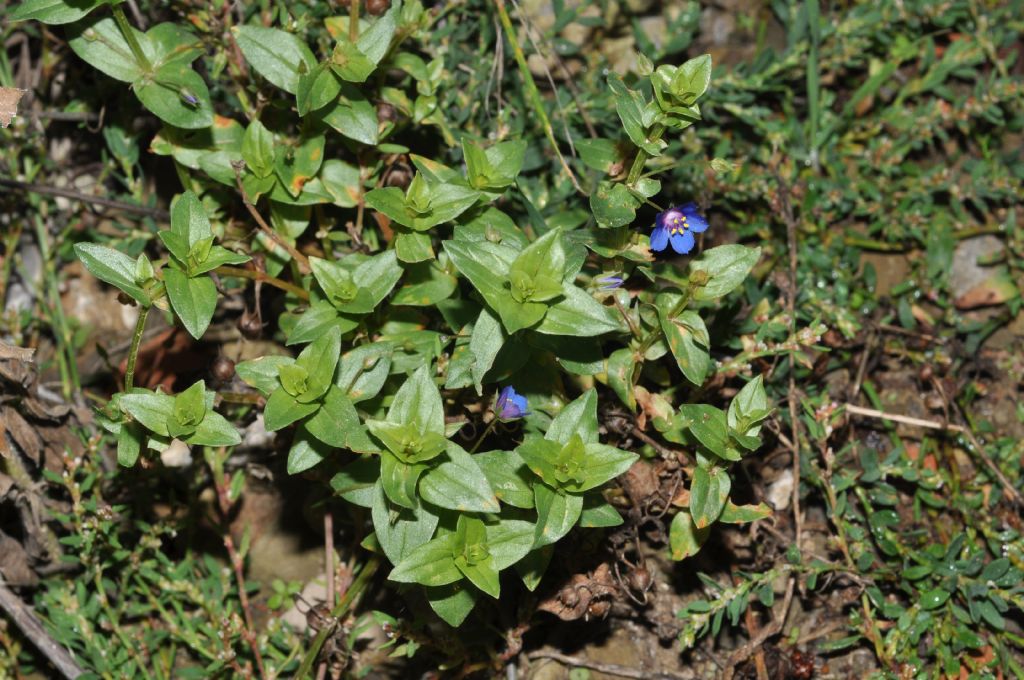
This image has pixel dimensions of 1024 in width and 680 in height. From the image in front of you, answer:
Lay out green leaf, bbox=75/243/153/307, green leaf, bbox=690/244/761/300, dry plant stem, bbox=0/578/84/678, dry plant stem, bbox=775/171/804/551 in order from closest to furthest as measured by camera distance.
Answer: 1. green leaf, bbox=75/243/153/307
2. green leaf, bbox=690/244/761/300
3. dry plant stem, bbox=0/578/84/678
4. dry plant stem, bbox=775/171/804/551

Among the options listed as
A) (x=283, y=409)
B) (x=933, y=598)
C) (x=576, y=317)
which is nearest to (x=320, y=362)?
(x=283, y=409)

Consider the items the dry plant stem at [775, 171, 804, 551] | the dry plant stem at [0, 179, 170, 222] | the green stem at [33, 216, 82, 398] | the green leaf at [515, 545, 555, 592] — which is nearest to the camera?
the green leaf at [515, 545, 555, 592]

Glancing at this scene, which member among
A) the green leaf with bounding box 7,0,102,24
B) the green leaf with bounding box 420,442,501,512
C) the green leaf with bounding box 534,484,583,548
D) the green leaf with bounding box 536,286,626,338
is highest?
the green leaf with bounding box 7,0,102,24

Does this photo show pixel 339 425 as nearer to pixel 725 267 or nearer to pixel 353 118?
pixel 353 118

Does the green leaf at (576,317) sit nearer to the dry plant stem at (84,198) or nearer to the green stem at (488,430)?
the green stem at (488,430)

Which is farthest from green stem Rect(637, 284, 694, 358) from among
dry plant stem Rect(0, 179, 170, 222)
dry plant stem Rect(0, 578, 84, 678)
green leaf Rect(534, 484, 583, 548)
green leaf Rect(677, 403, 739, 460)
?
dry plant stem Rect(0, 578, 84, 678)

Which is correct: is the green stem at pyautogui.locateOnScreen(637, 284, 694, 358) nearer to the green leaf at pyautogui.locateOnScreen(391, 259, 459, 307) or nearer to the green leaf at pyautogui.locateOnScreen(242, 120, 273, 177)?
the green leaf at pyautogui.locateOnScreen(391, 259, 459, 307)
